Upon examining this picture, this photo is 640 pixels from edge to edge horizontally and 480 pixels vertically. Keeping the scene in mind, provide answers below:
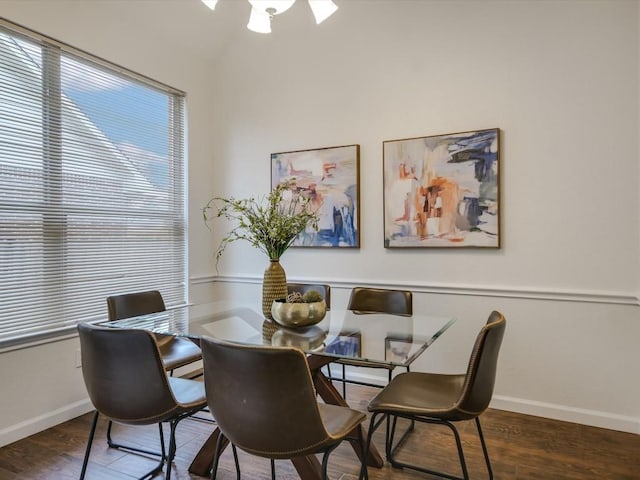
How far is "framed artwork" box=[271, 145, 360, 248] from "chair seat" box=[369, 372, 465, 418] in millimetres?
1436

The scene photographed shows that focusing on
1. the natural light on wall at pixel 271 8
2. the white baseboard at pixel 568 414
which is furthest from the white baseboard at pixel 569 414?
the natural light on wall at pixel 271 8

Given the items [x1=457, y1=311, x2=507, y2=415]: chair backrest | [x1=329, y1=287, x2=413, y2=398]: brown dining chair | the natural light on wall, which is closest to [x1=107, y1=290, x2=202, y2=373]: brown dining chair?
[x1=329, y1=287, x2=413, y2=398]: brown dining chair

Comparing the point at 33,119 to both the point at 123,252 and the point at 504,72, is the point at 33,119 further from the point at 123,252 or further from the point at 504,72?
the point at 504,72

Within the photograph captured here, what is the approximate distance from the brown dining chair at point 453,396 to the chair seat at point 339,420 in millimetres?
192

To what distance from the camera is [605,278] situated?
272cm

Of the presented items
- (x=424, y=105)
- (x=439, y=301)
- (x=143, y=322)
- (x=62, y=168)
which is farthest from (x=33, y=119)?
(x=439, y=301)

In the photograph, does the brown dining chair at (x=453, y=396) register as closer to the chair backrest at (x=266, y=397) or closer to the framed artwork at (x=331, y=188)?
the chair backrest at (x=266, y=397)

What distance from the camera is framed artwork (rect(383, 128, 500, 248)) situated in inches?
118

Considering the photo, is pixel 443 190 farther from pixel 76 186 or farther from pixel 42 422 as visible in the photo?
pixel 42 422

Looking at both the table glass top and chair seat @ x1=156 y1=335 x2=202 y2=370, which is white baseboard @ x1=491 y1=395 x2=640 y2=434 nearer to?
the table glass top

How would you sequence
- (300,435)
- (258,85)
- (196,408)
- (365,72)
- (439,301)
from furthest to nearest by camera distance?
(258,85)
(365,72)
(439,301)
(196,408)
(300,435)

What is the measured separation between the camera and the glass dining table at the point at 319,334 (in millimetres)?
1867

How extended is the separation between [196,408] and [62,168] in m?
1.96

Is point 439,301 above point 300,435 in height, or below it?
above
